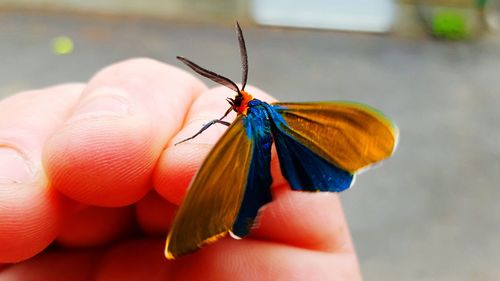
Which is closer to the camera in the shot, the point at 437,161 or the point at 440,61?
the point at 437,161

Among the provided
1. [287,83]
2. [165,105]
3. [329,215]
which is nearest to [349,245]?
[329,215]

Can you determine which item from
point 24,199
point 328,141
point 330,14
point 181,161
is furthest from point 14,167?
point 330,14

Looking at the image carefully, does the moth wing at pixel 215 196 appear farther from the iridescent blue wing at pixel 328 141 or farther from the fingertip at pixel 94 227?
the fingertip at pixel 94 227

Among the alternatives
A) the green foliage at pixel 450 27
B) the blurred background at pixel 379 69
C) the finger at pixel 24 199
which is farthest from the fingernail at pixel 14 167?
the green foliage at pixel 450 27

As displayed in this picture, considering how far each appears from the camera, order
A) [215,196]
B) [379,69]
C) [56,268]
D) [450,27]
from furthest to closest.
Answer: [450,27] < [379,69] < [56,268] < [215,196]

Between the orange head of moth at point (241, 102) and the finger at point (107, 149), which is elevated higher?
the orange head of moth at point (241, 102)

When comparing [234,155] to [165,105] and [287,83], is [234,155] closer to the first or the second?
[165,105]

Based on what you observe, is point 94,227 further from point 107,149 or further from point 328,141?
point 328,141
